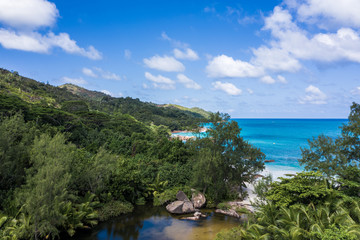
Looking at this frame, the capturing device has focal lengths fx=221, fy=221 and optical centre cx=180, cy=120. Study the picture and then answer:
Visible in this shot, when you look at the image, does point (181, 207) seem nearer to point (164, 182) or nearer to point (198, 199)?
point (198, 199)

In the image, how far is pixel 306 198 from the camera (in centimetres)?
1424

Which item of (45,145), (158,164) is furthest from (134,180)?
(45,145)

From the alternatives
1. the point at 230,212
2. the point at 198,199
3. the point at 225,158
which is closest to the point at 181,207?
the point at 198,199

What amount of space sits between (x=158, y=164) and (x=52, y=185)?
16399mm

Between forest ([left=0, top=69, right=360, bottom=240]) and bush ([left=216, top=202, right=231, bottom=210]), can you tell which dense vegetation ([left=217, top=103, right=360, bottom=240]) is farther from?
bush ([left=216, top=202, right=231, bottom=210])

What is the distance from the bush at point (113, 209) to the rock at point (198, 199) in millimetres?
6474

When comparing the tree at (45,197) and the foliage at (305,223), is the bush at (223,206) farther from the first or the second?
the tree at (45,197)

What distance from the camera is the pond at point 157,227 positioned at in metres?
17.0

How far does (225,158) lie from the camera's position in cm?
2620

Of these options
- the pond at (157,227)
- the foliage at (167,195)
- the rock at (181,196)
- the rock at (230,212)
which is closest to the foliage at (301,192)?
the pond at (157,227)

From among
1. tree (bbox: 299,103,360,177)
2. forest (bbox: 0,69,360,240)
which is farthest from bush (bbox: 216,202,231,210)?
tree (bbox: 299,103,360,177)

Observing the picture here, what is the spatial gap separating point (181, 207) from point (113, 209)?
253 inches

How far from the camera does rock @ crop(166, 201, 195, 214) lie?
21477 mm

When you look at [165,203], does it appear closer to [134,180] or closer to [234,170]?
[134,180]
